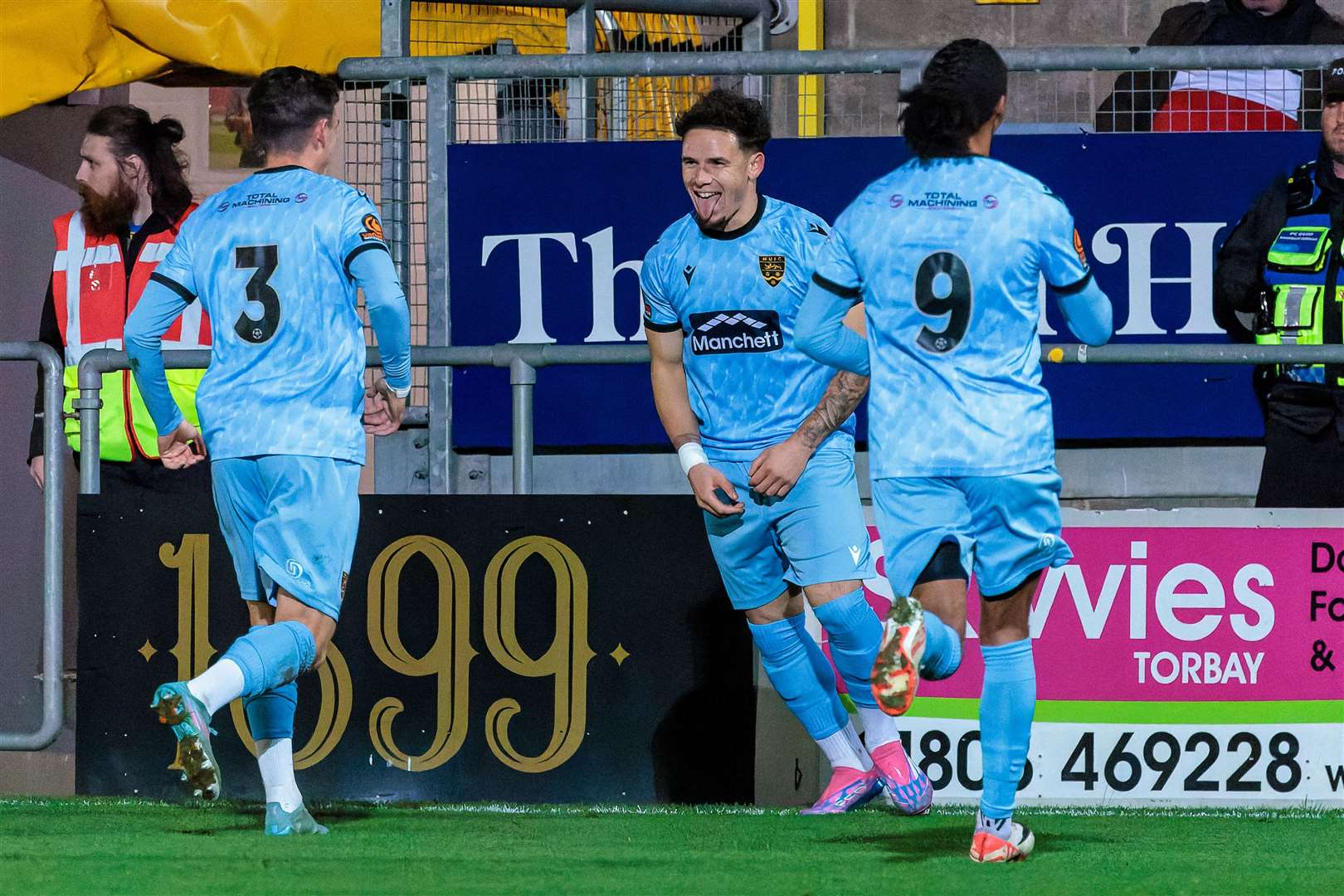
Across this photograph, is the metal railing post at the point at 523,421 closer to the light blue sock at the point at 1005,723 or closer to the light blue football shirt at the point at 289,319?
the light blue football shirt at the point at 289,319

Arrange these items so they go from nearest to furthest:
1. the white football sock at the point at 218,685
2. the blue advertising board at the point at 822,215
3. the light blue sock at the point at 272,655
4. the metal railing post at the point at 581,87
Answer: the white football sock at the point at 218,685, the light blue sock at the point at 272,655, the blue advertising board at the point at 822,215, the metal railing post at the point at 581,87

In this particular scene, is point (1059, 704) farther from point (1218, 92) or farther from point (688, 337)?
A: point (1218, 92)

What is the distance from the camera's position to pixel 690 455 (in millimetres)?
6730

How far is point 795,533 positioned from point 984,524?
4.28 feet

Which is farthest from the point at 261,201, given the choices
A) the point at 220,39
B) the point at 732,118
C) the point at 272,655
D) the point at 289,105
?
the point at 220,39

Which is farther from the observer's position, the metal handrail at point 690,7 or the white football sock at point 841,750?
the metal handrail at point 690,7

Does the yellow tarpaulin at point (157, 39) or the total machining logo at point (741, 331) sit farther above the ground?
the yellow tarpaulin at point (157, 39)

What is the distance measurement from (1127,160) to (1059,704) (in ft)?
6.97

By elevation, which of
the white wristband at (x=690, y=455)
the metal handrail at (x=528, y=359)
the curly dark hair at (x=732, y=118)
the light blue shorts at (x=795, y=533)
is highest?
the curly dark hair at (x=732, y=118)

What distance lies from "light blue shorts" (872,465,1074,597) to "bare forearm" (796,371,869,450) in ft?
3.34

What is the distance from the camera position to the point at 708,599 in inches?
287

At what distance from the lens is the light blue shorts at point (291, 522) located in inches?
238

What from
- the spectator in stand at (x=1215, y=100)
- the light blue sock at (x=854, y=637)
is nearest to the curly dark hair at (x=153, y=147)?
the light blue sock at (x=854, y=637)

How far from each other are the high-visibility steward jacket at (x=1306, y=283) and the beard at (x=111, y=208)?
4373 millimetres
